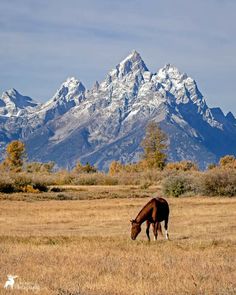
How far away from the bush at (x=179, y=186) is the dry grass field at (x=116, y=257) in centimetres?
2491

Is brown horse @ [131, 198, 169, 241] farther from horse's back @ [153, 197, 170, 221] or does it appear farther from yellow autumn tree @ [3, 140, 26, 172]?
yellow autumn tree @ [3, 140, 26, 172]

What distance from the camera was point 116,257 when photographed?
2170 centimetres

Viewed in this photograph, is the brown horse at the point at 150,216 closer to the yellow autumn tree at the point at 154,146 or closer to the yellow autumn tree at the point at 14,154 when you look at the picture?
the yellow autumn tree at the point at 154,146

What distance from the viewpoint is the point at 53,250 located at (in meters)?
23.8

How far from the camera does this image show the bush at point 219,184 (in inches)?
2571

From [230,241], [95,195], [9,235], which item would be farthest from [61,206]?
[230,241]

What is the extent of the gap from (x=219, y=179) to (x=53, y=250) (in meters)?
44.1

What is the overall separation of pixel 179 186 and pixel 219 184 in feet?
13.5

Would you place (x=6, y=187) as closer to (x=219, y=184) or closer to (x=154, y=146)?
(x=219, y=184)

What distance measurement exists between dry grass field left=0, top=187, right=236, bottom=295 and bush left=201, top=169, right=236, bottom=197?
24.9 meters

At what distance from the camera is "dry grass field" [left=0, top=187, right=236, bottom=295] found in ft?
52.9

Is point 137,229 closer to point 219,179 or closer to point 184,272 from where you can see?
point 184,272
